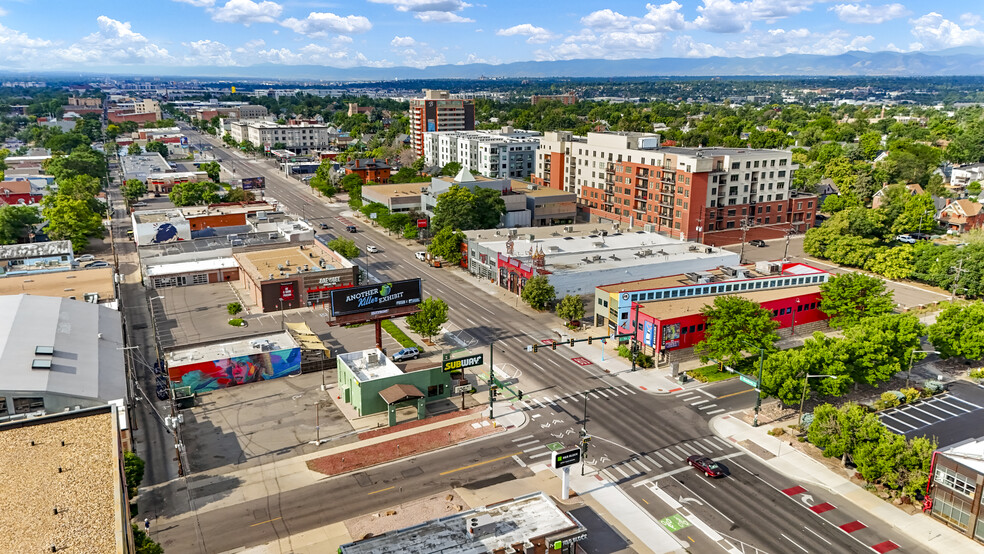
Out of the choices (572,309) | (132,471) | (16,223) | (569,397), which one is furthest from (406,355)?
(16,223)

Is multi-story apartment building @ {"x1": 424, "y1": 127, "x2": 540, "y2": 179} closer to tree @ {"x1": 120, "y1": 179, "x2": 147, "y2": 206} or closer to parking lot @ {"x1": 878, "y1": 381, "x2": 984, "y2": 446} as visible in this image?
tree @ {"x1": 120, "y1": 179, "x2": 147, "y2": 206}

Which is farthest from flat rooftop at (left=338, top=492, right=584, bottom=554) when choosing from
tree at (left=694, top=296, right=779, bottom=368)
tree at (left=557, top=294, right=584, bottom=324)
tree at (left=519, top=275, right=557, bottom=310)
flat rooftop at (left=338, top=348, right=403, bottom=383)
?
tree at (left=519, top=275, right=557, bottom=310)

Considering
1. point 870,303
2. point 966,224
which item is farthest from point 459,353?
point 966,224

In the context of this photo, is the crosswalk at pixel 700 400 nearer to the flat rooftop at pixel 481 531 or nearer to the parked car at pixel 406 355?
the flat rooftop at pixel 481 531

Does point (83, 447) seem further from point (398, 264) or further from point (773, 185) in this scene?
point (773, 185)

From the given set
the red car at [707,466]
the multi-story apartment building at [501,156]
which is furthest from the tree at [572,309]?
the multi-story apartment building at [501,156]
